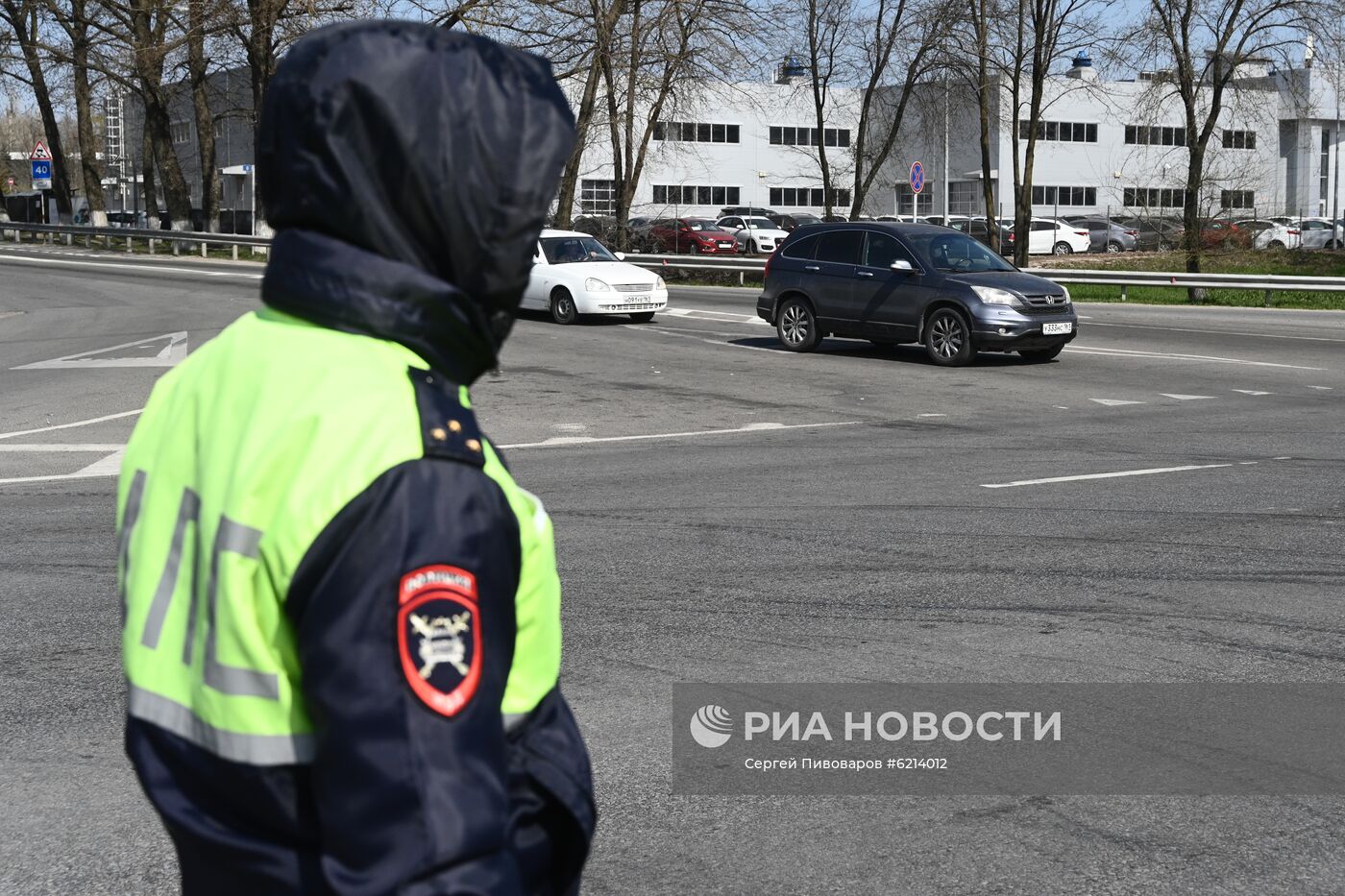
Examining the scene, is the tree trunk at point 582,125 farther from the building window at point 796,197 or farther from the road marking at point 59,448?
the building window at point 796,197

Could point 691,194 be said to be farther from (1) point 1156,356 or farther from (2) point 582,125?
(1) point 1156,356

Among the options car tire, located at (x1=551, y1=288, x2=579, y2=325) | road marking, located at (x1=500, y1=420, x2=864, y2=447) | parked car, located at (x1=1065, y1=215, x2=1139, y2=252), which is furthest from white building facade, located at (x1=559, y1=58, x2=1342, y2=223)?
road marking, located at (x1=500, y1=420, x2=864, y2=447)

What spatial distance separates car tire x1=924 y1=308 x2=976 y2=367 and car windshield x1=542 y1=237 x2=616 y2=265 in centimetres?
800

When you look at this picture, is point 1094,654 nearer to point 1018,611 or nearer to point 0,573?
point 1018,611

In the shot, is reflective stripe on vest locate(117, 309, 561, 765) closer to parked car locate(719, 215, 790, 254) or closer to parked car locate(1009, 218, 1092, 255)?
parked car locate(719, 215, 790, 254)

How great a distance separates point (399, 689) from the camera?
1.44 meters

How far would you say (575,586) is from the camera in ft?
23.2

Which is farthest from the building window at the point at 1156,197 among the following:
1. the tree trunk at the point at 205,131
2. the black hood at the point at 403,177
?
the black hood at the point at 403,177

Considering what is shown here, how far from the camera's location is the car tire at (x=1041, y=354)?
63.1 ft

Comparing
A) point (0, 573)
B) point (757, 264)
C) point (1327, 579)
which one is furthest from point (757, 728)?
point (757, 264)

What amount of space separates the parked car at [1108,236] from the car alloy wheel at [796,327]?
133ft

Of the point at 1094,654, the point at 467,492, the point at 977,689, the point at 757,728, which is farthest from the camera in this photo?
the point at 1094,654

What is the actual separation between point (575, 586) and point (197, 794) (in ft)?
17.9

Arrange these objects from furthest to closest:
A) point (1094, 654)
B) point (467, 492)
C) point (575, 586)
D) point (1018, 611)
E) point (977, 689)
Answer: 1. point (575, 586)
2. point (1018, 611)
3. point (1094, 654)
4. point (977, 689)
5. point (467, 492)
